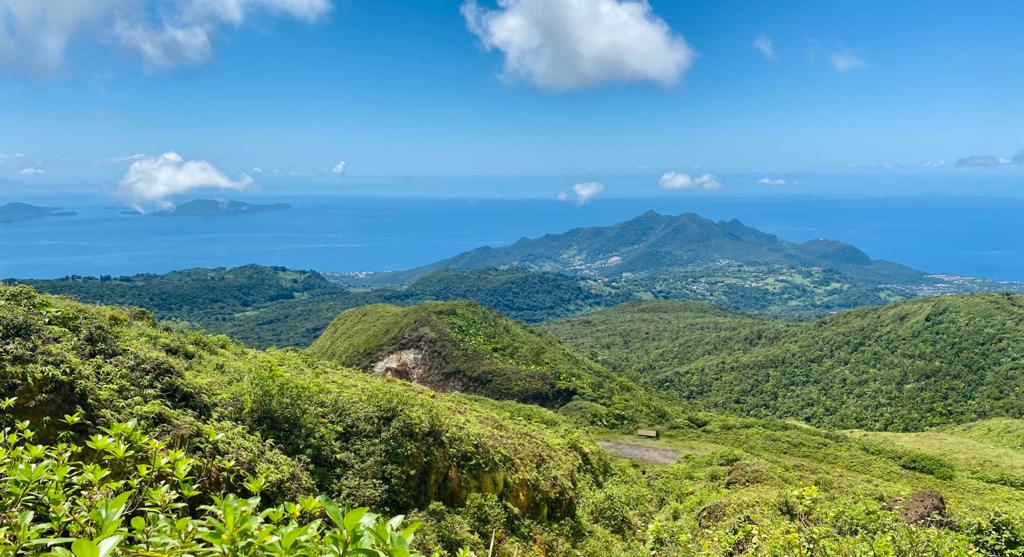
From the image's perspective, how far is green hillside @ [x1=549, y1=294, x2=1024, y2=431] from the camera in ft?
193

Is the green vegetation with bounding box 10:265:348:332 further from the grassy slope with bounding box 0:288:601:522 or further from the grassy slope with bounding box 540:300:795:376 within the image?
the grassy slope with bounding box 0:288:601:522

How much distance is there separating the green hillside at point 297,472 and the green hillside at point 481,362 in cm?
2274

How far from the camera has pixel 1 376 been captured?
8.48m

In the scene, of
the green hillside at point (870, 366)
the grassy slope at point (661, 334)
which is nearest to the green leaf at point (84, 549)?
the green hillside at point (870, 366)

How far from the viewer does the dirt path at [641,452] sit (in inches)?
1296

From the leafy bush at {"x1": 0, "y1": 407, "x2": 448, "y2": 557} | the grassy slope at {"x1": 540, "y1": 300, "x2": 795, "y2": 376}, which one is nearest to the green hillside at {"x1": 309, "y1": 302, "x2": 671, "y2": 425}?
the grassy slope at {"x1": 540, "y1": 300, "x2": 795, "y2": 376}

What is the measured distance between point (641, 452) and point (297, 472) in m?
27.7

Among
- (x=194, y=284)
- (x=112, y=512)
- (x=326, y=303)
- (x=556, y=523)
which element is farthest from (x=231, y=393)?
(x=194, y=284)

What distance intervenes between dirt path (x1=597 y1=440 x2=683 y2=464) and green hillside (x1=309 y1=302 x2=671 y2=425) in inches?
210

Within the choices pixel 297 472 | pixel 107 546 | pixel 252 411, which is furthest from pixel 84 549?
pixel 252 411

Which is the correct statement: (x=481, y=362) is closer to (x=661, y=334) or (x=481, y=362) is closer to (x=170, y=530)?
(x=170, y=530)

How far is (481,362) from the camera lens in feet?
161

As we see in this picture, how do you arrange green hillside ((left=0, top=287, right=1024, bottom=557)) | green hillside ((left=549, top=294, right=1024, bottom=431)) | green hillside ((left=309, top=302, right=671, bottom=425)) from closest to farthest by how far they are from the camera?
green hillside ((left=0, top=287, right=1024, bottom=557))
green hillside ((left=309, top=302, right=671, bottom=425))
green hillside ((left=549, top=294, right=1024, bottom=431))

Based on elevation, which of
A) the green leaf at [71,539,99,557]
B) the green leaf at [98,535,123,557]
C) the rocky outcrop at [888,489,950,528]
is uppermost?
the green leaf at [71,539,99,557]
